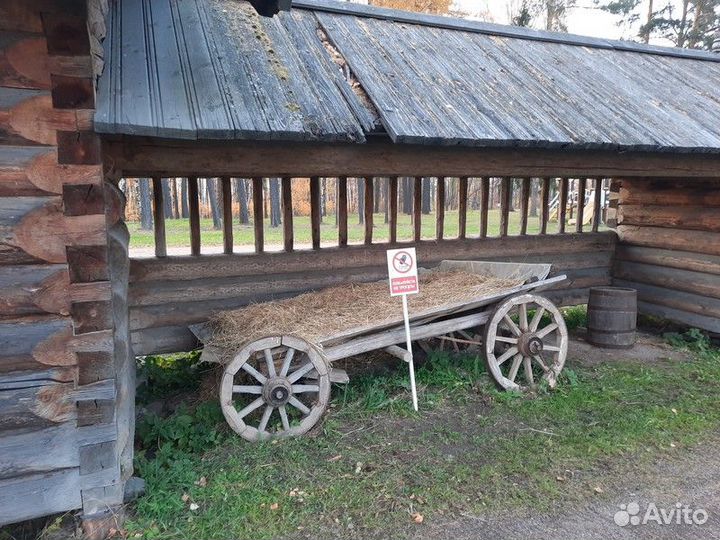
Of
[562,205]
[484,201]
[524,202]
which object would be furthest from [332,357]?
[562,205]

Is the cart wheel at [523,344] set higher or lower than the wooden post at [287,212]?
lower

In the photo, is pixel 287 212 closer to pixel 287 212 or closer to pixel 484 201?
pixel 287 212

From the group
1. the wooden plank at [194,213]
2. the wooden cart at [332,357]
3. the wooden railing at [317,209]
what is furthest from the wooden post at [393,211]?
the wooden plank at [194,213]

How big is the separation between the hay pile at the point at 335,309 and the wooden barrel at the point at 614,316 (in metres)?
2.14

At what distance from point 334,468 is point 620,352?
15.2 feet

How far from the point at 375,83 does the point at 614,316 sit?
442cm

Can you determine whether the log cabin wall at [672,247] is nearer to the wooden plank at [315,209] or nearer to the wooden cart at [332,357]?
the wooden cart at [332,357]

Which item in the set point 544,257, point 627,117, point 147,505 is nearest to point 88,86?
point 147,505

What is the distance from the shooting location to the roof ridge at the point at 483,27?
6.13 metres

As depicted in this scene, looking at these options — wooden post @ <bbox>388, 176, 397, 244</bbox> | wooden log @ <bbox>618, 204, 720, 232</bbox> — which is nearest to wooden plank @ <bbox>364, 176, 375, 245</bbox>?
wooden post @ <bbox>388, 176, 397, 244</bbox>

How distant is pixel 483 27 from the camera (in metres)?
6.92

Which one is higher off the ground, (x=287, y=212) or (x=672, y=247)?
(x=287, y=212)

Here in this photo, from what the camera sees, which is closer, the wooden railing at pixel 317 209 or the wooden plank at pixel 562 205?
the wooden railing at pixel 317 209

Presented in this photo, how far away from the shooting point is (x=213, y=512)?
3.29 metres
